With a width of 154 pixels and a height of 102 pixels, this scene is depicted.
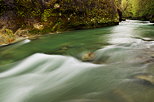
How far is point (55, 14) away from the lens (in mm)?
12859

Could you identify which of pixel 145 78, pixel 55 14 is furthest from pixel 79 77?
pixel 55 14

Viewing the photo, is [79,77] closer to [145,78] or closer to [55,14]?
[145,78]

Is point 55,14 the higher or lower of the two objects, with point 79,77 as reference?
higher

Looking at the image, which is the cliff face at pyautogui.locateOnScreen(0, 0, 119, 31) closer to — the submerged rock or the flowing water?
the flowing water

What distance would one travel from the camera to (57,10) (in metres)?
13.0

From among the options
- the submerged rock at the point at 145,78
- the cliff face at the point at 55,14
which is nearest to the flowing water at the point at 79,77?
the submerged rock at the point at 145,78

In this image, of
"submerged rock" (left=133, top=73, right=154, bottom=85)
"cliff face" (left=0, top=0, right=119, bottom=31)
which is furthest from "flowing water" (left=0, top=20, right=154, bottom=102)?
"cliff face" (left=0, top=0, right=119, bottom=31)

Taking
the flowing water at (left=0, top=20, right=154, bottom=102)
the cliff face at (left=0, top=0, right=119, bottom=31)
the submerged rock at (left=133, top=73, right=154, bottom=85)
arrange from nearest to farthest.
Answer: the flowing water at (left=0, top=20, right=154, bottom=102)
the submerged rock at (left=133, top=73, right=154, bottom=85)
the cliff face at (left=0, top=0, right=119, bottom=31)

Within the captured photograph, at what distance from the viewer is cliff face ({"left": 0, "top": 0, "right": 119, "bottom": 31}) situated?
1138cm

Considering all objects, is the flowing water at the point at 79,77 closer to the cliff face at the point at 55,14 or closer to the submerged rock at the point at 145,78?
the submerged rock at the point at 145,78

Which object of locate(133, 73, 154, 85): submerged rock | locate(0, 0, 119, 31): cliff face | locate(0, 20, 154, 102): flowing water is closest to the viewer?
locate(0, 20, 154, 102): flowing water

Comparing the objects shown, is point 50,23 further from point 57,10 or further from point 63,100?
point 63,100

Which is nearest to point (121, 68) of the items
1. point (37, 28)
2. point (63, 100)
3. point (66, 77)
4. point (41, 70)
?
point (66, 77)

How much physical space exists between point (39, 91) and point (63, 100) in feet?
2.27
